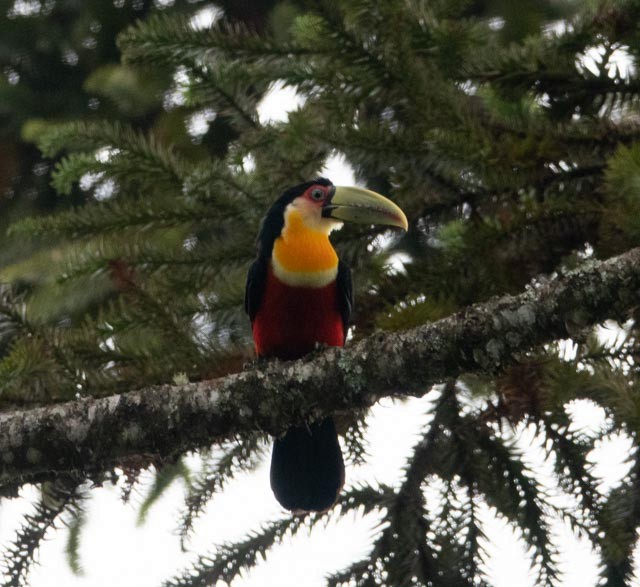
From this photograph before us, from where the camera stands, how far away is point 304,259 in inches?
137

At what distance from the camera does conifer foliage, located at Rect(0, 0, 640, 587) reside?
2570 millimetres

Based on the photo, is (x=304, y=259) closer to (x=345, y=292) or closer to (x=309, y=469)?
(x=345, y=292)

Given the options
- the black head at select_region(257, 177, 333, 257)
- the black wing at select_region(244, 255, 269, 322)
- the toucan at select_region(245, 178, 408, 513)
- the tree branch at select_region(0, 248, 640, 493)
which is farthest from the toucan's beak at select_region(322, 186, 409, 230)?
the tree branch at select_region(0, 248, 640, 493)

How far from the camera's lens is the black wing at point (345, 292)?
3.19m

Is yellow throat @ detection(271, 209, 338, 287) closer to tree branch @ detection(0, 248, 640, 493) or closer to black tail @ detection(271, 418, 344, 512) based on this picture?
black tail @ detection(271, 418, 344, 512)

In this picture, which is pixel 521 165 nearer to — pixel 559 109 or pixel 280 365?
pixel 559 109

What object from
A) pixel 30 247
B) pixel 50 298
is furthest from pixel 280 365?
pixel 30 247

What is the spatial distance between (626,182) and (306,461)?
5.04 ft

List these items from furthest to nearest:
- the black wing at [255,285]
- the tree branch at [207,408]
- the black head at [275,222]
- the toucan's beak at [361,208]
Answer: the black head at [275,222] < the black wing at [255,285] < the toucan's beak at [361,208] < the tree branch at [207,408]

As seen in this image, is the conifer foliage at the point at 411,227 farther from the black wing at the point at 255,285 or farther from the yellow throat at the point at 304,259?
the yellow throat at the point at 304,259

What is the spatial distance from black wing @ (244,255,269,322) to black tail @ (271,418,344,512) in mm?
444

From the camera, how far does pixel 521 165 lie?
2.66 m

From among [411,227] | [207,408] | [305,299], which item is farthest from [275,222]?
[207,408]

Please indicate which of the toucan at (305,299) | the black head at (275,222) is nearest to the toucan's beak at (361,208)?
the toucan at (305,299)
